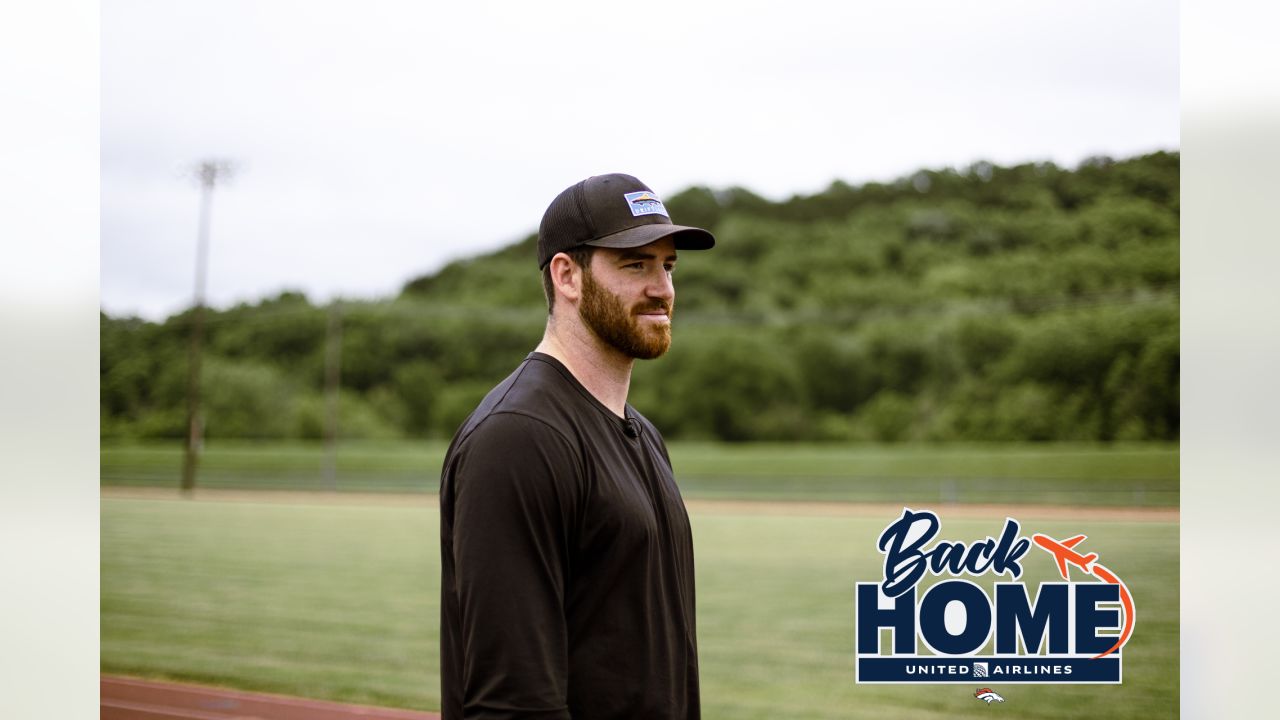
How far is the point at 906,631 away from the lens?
11.0ft

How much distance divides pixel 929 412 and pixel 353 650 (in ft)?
68.1

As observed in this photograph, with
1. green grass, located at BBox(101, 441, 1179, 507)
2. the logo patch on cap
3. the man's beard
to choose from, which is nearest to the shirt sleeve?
the man's beard

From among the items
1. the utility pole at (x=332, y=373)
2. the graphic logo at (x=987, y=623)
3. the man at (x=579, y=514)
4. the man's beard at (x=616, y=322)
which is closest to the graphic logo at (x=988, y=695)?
the graphic logo at (x=987, y=623)

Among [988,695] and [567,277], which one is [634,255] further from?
[988,695]

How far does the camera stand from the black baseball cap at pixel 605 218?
→ 148 centimetres

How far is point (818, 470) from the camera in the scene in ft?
70.1

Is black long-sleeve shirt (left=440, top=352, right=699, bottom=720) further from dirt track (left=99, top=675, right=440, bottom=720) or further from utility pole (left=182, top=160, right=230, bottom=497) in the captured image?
utility pole (left=182, top=160, right=230, bottom=497)

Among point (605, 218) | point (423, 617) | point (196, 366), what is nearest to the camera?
point (605, 218)

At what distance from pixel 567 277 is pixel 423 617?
20.5 feet

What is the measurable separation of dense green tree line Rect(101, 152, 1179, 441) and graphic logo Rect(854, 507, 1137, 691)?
→ 17457 millimetres

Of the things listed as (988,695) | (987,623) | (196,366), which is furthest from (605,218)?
(196,366)

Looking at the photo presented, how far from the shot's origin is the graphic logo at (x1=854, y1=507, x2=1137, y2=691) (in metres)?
3.29

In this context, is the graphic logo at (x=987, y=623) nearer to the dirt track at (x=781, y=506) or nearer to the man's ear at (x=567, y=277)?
the man's ear at (x=567, y=277)
